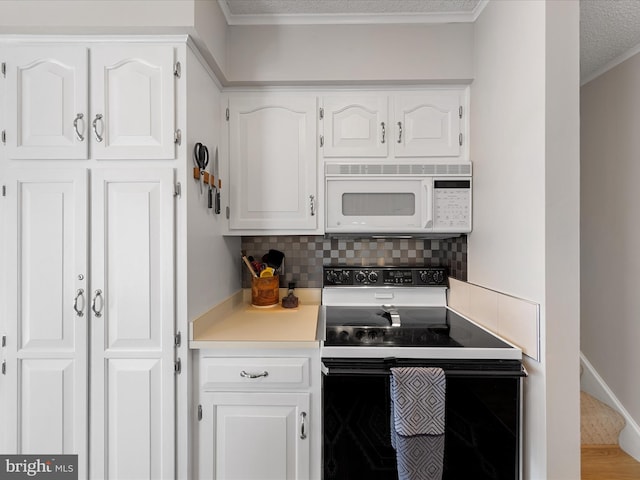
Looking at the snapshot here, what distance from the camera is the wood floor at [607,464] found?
1.74m

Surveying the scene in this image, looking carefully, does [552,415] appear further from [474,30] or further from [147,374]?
[474,30]

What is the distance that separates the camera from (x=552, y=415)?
4.09 ft

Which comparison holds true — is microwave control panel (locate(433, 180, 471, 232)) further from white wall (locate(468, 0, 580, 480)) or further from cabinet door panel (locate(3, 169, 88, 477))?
cabinet door panel (locate(3, 169, 88, 477))

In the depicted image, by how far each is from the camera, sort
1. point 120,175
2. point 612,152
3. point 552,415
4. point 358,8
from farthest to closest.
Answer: point 612,152 → point 358,8 → point 120,175 → point 552,415

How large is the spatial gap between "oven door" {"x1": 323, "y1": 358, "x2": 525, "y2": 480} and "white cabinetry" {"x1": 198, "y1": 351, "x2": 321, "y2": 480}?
4.8 inches

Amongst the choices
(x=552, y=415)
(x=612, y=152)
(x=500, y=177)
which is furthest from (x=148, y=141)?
(x=612, y=152)

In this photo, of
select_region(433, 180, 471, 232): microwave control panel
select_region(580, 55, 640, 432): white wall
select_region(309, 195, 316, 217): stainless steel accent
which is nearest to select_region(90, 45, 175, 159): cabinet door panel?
select_region(309, 195, 316, 217): stainless steel accent

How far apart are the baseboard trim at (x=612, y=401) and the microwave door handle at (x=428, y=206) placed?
154 centimetres

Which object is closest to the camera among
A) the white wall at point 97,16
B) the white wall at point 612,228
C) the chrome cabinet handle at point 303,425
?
the white wall at point 97,16

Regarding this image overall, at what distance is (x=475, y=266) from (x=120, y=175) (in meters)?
1.76

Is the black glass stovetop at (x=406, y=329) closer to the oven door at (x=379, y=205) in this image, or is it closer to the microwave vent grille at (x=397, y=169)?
the oven door at (x=379, y=205)

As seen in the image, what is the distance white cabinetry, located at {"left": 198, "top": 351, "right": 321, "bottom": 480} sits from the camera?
1.47 m

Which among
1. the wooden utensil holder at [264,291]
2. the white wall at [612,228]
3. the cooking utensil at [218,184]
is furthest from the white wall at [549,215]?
the cooking utensil at [218,184]

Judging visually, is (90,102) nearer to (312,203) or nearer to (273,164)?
(273,164)
